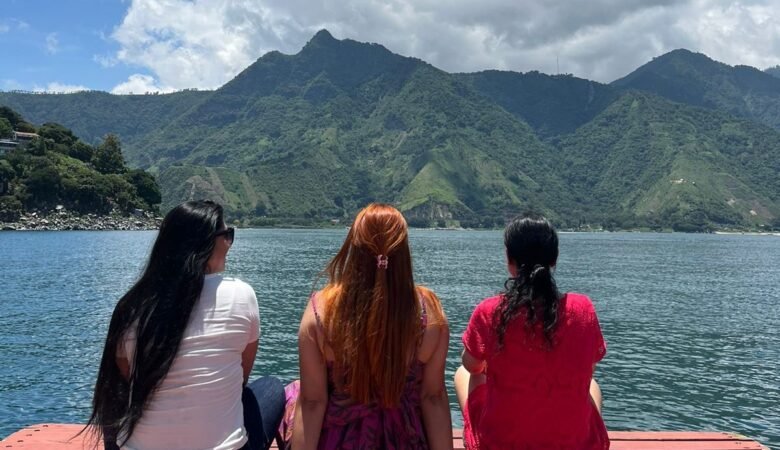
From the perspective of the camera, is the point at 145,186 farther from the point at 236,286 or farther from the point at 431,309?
the point at 431,309

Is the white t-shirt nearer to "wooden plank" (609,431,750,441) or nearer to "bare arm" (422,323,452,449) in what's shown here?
"bare arm" (422,323,452,449)

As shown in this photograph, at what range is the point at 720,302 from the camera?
39.9 metres

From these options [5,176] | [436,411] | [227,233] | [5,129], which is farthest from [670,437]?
[5,129]

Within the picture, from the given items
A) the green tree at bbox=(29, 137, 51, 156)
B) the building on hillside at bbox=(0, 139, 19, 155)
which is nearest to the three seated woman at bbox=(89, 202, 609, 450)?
the green tree at bbox=(29, 137, 51, 156)

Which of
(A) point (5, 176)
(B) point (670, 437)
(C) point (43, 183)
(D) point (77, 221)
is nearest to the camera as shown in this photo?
(B) point (670, 437)

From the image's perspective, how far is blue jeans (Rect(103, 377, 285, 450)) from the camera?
451cm

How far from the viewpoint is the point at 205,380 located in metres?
3.94

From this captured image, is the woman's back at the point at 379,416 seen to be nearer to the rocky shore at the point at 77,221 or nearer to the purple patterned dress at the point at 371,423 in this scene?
the purple patterned dress at the point at 371,423

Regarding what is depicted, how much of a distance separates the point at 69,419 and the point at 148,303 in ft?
40.0

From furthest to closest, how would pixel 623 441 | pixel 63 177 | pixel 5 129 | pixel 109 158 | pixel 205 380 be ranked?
1. pixel 109 158
2. pixel 5 129
3. pixel 63 177
4. pixel 623 441
5. pixel 205 380

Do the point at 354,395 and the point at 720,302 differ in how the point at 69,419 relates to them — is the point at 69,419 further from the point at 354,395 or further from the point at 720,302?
the point at 720,302

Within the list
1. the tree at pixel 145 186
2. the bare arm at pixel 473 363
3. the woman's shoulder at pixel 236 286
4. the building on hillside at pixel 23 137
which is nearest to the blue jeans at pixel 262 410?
the woman's shoulder at pixel 236 286

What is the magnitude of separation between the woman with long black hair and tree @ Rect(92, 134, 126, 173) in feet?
552

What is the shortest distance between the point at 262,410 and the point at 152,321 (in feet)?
4.51
